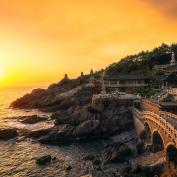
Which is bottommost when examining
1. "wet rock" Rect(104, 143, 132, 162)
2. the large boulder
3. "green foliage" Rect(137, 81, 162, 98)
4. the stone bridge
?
"wet rock" Rect(104, 143, 132, 162)

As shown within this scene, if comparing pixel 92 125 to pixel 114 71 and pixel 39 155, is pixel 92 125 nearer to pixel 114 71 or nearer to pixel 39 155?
pixel 39 155

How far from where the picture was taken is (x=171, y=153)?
46594mm

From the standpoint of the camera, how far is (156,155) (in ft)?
176

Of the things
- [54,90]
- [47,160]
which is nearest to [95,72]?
[54,90]

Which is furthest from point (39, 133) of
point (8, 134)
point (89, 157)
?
point (89, 157)

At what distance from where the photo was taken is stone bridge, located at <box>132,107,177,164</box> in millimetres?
44656

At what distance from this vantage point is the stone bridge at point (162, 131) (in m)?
44.7

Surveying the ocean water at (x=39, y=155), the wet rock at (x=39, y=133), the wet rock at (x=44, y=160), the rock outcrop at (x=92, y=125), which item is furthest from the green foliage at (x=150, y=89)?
the wet rock at (x=44, y=160)

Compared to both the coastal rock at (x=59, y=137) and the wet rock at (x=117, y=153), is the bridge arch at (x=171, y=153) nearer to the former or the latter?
the wet rock at (x=117, y=153)

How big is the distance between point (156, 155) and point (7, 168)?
92.6 ft

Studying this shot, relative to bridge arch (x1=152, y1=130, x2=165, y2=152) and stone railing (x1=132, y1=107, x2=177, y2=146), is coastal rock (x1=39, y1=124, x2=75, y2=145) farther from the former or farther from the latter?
bridge arch (x1=152, y1=130, x2=165, y2=152)

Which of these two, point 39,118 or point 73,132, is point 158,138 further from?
point 39,118

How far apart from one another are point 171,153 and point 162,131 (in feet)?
14.7

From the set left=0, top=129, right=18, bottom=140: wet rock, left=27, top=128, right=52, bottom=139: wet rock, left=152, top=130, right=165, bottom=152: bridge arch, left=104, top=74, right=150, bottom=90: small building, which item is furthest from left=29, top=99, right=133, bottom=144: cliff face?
left=104, top=74, right=150, bottom=90: small building
